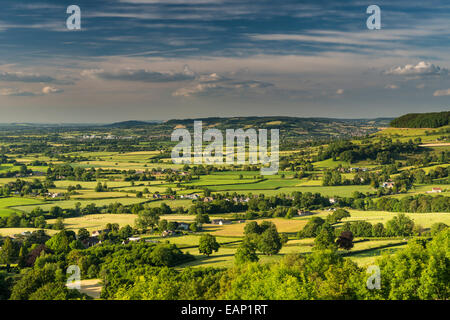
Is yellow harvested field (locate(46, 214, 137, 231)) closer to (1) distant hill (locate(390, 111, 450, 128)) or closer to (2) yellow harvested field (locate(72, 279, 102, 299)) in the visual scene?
(2) yellow harvested field (locate(72, 279, 102, 299))

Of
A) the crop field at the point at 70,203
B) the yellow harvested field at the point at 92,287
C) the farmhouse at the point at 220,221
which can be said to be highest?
the crop field at the point at 70,203

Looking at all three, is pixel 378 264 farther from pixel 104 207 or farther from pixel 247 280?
pixel 104 207

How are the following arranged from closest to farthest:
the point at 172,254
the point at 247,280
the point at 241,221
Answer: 1. the point at 247,280
2. the point at 172,254
3. the point at 241,221

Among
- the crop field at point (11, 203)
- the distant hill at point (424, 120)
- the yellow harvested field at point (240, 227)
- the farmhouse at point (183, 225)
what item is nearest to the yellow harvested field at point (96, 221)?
the farmhouse at point (183, 225)

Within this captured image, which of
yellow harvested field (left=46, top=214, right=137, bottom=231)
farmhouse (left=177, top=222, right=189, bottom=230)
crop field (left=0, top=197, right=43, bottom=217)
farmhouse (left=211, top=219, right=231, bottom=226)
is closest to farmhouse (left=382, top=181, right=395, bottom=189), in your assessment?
farmhouse (left=211, top=219, right=231, bottom=226)

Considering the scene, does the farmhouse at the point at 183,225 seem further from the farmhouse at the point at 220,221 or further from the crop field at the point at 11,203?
the crop field at the point at 11,203

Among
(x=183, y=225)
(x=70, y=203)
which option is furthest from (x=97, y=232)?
(x=70, y=203)
